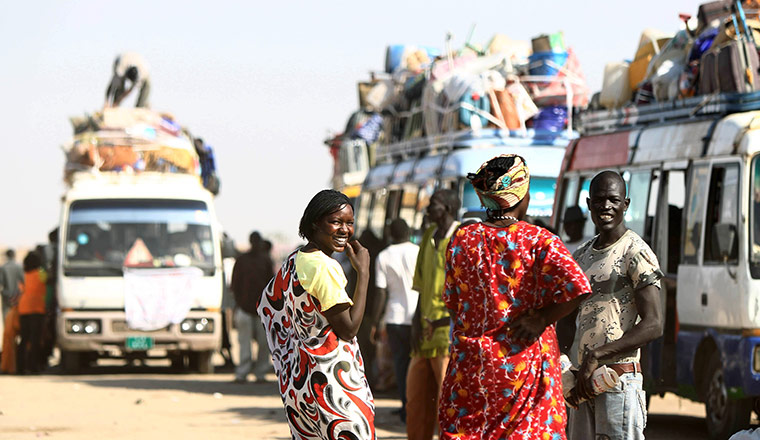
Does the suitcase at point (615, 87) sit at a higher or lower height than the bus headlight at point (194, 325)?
higher

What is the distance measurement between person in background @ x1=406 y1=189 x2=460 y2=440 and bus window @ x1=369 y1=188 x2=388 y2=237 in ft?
28.3

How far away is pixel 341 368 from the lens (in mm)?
6262

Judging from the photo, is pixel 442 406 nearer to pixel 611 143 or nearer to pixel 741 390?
pixel 741 390

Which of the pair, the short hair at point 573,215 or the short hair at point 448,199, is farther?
the short hair at point 573,215

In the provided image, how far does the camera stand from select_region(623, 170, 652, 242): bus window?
12828mm

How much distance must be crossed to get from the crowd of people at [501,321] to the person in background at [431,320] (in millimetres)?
3262

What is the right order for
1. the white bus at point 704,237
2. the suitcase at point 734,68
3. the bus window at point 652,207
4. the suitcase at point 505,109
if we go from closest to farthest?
the white bus at point 704,237 → the suitcase at point 734,68 → the bus window at point 652,207 → the suitcase at point 505,109

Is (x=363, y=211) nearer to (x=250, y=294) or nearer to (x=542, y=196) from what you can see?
(x=250, y=294)

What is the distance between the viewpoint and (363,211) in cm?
2097

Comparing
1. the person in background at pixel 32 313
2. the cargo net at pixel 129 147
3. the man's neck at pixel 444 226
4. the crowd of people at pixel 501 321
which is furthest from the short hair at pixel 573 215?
the cargo net at pixel 129 147

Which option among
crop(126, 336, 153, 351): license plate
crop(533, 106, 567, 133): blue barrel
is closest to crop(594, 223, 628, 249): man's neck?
crop(533, 106, 567, 133): blue barrel

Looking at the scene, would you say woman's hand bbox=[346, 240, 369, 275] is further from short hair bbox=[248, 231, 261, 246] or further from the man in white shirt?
short hair bbox=[248, 231, 261, 246]

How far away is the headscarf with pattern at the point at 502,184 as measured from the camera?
598 cm

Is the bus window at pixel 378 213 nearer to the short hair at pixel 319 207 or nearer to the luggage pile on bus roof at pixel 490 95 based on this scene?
the luggage pile on bus roof at pixel 490 95
